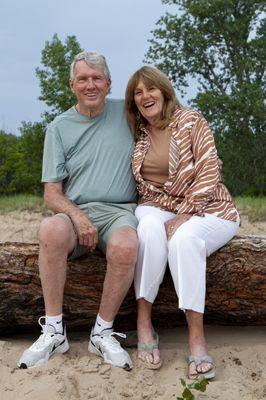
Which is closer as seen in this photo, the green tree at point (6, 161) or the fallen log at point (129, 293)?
the fallen log at point (129, 293)

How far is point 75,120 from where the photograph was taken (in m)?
4.07

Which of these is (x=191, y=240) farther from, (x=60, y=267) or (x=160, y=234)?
(x=60, y=267)

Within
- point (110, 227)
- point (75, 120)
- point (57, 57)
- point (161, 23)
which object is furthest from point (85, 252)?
point (161, 23)

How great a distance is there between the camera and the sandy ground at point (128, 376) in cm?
348

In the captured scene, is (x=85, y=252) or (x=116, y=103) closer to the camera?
(x=85, y=252)

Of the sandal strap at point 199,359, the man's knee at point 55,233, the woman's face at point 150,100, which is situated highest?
the woman's face at point 150,100

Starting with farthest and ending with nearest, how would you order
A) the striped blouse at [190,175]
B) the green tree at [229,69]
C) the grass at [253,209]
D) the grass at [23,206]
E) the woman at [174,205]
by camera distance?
the green tree at [229,69], the grass at [23,206], the grass at [253,209], the striped blouse at [190,175], the woman at [174,205]

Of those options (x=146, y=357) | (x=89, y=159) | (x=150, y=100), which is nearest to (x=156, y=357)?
(x=146, y=357)

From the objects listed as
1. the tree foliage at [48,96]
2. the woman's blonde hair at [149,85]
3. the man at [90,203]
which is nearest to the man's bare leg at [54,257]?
the man at [90,203]

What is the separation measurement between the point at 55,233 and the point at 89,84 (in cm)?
97

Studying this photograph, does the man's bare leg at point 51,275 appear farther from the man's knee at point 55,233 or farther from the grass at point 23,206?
the grass at point 23,206

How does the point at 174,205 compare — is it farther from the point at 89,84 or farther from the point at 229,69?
the point at 229,69

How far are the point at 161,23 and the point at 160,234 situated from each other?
14.9 meters

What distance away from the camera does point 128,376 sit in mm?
3580
